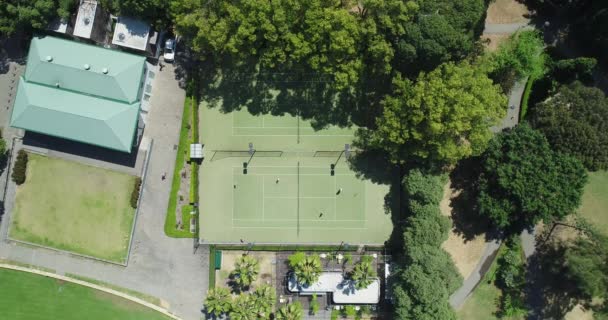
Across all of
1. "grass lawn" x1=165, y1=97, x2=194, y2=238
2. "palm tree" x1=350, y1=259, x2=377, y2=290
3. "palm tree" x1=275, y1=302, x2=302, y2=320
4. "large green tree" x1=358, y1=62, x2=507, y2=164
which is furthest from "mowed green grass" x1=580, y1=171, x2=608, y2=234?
"grass lawn" x1=165, y1=97, x2=194, y2=238

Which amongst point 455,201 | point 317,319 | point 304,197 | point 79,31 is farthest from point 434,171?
point 79,31

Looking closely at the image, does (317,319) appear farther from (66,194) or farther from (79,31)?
(79,31)

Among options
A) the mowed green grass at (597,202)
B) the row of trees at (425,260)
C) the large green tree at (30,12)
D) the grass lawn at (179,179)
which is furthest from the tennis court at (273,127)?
the mowed green grass at (597,202)

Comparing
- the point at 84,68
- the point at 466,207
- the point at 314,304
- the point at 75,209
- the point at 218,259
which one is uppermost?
the point at 84,68

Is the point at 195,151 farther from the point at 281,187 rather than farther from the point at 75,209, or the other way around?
the point at 75,209

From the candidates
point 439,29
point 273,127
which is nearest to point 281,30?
point 273,127

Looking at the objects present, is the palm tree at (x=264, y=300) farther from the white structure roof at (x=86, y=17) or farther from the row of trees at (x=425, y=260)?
the white structure roof at (x=86, y=17)
